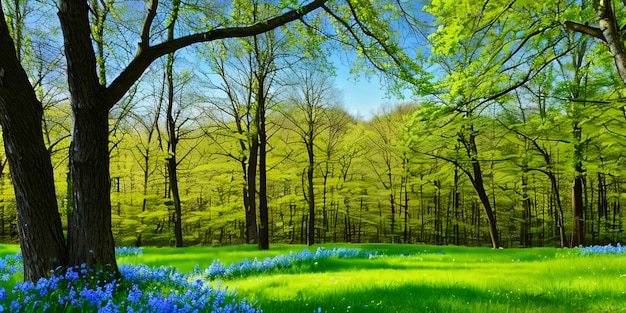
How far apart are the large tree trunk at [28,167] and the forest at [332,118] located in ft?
0.08

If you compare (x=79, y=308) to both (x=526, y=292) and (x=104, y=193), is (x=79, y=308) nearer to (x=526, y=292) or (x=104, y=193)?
(x=104, y=193)

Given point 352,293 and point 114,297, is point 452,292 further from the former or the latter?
point 114,297

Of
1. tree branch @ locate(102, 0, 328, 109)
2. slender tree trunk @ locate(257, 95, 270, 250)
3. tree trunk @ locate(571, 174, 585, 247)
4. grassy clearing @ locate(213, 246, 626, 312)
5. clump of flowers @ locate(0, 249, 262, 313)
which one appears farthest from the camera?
tree trunk @ locate(571, 174, 585, 247)

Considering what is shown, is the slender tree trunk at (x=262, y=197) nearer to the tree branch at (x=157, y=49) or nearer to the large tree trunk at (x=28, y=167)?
the tree branch at (x=157, y=49)

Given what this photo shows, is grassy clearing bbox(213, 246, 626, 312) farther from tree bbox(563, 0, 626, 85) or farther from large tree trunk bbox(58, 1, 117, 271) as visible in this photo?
tree bbox(563, 0, 626, 85)

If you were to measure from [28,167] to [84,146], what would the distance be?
583 millimetres

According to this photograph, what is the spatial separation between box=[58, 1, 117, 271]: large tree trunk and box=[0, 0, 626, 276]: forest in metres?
0.02

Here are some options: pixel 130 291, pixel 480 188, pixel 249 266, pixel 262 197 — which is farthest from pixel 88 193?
pixel 480 188

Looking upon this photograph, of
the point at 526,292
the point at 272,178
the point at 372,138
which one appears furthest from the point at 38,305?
the point at 372,138

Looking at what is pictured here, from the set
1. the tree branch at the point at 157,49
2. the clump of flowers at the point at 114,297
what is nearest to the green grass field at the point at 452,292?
the clump of flowers at the point at 114,297

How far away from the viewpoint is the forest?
14.6 feet

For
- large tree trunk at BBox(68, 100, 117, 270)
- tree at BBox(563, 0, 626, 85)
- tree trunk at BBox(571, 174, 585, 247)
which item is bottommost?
tree trunk at BBox(571, 174, 585, 247)

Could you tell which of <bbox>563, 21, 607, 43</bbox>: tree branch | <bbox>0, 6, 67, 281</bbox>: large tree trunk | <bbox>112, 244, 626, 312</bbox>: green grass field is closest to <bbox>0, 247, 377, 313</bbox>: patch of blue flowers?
<bbox>0, 6, 67, 281</bbox>: large tree trunk

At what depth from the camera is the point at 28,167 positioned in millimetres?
3934
